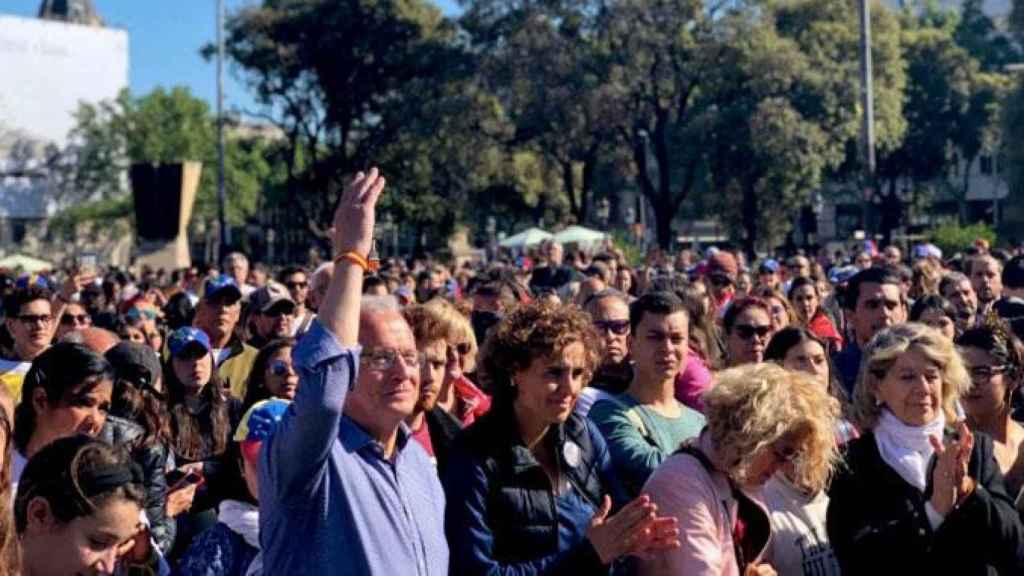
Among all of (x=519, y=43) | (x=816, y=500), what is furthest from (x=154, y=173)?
(x=816, y=500)

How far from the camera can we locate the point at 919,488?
4.93 meters

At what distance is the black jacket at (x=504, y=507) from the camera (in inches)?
167

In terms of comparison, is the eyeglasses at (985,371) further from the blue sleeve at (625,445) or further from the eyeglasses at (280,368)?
the eyeglasses at (280,368)

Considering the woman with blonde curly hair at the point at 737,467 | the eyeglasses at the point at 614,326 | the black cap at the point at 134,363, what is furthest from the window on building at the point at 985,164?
the woman with blonde curly hair at the point at 737,467

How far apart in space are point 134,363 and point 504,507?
316 cm

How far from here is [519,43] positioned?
133 ft

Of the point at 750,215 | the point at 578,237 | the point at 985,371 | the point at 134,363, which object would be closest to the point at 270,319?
the point at 134,363

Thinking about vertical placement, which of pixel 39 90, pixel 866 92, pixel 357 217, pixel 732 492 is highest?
pixel 39 90

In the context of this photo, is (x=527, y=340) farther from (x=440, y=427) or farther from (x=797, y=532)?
(x=797, y=532)

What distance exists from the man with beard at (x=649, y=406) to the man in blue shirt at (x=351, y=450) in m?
1.48

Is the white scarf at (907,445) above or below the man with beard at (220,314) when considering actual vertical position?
below

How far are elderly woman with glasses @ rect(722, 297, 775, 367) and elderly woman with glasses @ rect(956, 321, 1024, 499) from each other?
5.28 ft

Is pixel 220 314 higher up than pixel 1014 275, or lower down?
lower down

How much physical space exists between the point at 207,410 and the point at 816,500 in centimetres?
372
